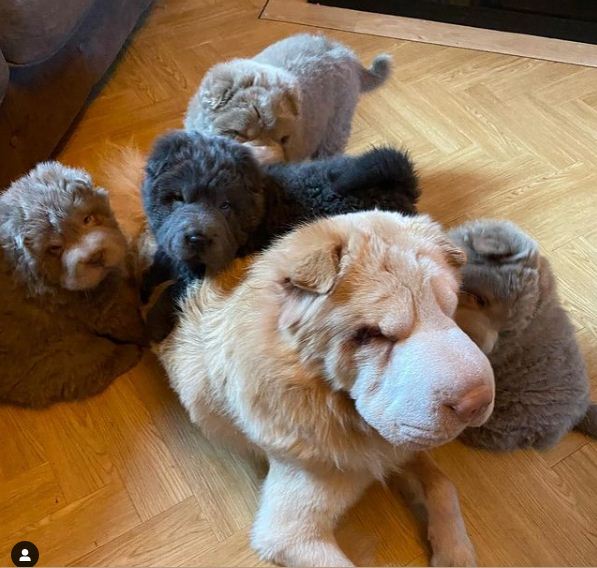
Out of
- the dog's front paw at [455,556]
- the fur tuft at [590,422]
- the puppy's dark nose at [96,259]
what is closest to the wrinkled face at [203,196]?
the puppy's dark nose at [96,259]

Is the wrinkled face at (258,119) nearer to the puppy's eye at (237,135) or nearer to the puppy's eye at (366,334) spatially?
the puppy's eye at (237,135)

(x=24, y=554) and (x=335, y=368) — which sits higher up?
(x=335, y=368)

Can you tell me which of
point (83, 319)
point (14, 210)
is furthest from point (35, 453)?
point (14, 210)

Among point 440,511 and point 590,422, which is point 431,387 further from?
point 590,422

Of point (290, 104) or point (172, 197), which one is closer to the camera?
point (172, 197)

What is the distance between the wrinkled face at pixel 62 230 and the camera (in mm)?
1345

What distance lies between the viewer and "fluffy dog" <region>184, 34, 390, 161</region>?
5.42 feet

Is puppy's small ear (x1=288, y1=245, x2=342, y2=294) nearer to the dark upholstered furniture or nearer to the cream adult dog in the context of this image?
the cream adult dog

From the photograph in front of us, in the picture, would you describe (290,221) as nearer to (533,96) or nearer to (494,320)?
(494,320)

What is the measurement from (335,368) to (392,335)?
104 mm

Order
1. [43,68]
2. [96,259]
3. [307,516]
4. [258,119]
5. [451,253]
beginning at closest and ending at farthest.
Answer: [451,253]
[307,516]
[96,259]
[258,119]
[43,68]

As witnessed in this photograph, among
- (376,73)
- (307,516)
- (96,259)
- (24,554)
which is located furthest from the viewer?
(376,73)

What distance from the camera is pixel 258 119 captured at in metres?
1.65

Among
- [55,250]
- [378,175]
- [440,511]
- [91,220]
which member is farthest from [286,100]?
[440,511]
